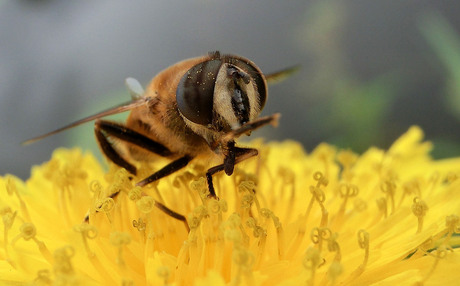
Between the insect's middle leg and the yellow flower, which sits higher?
the insect's middle leg

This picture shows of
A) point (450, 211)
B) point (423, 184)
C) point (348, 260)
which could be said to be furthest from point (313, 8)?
point (348, 260)

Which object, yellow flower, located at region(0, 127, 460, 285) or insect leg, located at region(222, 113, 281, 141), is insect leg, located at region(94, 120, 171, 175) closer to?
yellow flower, located at region(0, 127, 460, 285)

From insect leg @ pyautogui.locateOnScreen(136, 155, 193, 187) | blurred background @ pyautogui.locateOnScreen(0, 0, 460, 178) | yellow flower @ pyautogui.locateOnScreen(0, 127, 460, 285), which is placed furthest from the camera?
blurred background @ pyautogui.locateOnScreen(0, 0, 460, 178)

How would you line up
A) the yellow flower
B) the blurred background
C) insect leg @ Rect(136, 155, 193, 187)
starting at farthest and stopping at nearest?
the blurred background → insect leg @ Rect(136, 155, 193, 187) → the yellow flower

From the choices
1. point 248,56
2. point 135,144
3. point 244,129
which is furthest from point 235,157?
point 248,56

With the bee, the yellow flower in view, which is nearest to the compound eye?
the bee

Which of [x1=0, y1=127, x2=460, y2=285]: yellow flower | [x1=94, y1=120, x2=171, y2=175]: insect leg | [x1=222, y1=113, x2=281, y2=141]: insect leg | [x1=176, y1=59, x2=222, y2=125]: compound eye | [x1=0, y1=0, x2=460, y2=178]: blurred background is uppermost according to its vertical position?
[x1=0, y1=0, x2=460, y2=178]: blurred background

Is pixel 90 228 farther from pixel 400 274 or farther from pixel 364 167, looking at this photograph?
pixel 364 167

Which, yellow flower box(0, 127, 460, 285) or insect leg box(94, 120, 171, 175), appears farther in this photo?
insect leg box(94, 120, 171, 175)

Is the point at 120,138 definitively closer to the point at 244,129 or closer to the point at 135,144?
the point at 135,144
